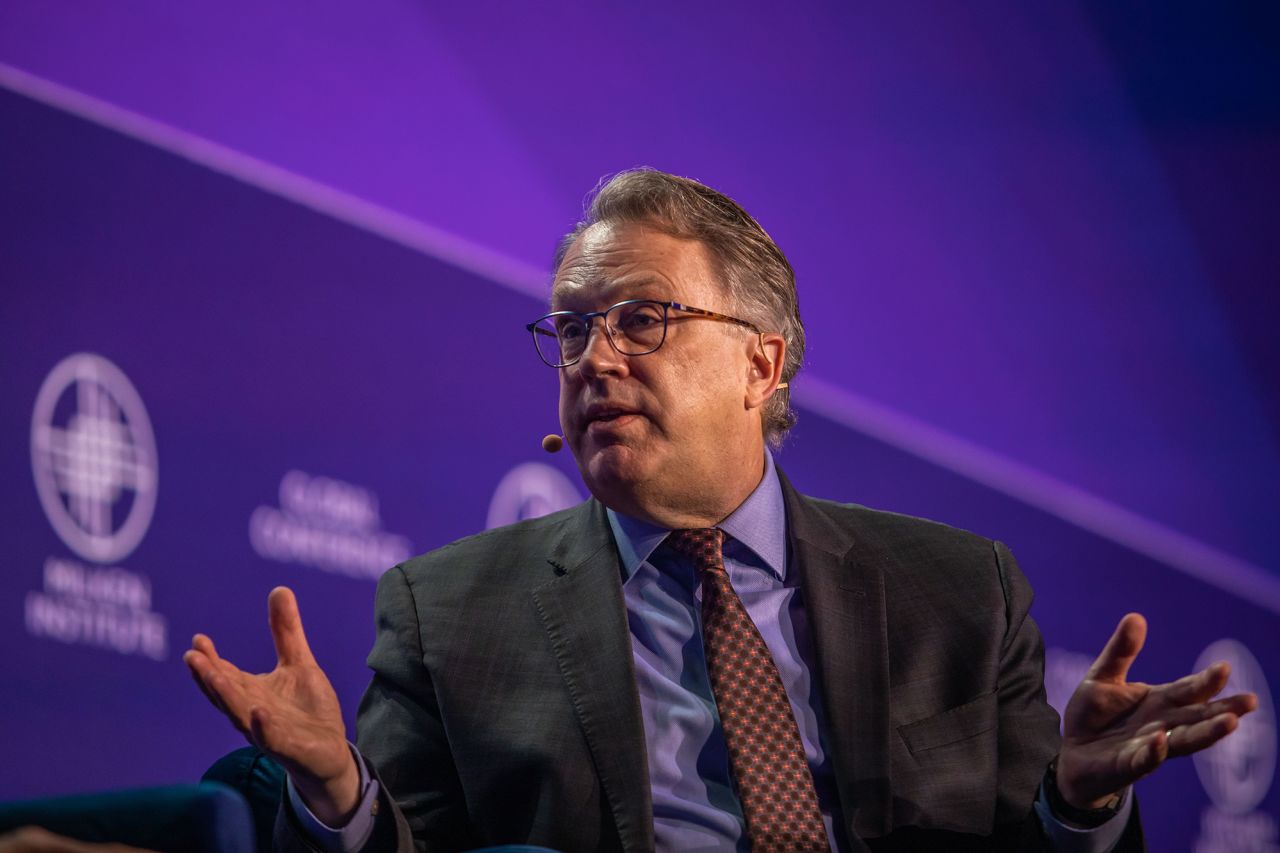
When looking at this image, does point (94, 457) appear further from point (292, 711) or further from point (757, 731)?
point (757, 731)

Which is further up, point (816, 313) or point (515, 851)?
point (816, 313)

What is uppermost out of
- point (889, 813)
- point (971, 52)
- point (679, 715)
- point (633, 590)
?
point (971, 52)

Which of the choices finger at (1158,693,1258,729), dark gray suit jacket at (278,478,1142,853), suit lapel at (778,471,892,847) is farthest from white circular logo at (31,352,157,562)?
finger at (1158,693,1258,729)

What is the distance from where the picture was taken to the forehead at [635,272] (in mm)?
2285

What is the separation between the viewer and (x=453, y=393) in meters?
3.07

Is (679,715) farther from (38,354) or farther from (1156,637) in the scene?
(1156,637)

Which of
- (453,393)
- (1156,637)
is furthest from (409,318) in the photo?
(1156,637)

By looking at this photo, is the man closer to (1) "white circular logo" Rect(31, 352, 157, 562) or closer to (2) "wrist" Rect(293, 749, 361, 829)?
(2) "wrist" Rect(293, 749, 361, 829)

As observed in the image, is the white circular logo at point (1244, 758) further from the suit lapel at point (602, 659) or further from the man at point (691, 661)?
the suit lapel at point (602, 659)

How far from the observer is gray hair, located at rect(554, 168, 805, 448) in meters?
2.37

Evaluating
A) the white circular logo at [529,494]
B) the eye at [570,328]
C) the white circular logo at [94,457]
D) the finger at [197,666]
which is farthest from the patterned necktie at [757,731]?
the white circular logo at [94,457]

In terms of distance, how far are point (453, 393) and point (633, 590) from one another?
996mm

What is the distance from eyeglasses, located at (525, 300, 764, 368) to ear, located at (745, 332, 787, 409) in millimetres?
104

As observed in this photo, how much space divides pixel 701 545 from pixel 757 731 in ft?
1.08
